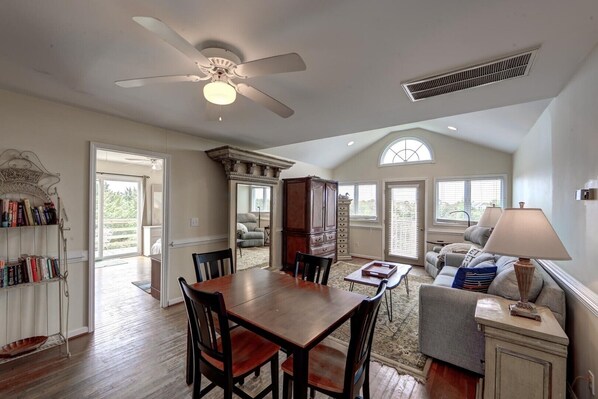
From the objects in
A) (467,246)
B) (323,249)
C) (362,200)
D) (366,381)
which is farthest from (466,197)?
(366,381)

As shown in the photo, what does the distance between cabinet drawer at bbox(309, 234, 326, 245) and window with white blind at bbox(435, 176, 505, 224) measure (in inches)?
104

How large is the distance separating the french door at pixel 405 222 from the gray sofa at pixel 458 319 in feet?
11.4

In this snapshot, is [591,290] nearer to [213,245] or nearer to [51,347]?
[213,245]

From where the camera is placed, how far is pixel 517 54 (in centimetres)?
157

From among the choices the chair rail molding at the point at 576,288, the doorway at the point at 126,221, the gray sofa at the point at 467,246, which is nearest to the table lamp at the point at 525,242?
the chair rail molding at the point at 576,288

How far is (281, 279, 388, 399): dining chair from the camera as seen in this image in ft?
4.17

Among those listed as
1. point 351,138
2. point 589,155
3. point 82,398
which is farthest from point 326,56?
point 351,138

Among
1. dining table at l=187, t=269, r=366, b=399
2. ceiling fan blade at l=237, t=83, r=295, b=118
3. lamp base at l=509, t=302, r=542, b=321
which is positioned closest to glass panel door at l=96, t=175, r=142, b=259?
dining table at l=187, t=269, r=366, b=399

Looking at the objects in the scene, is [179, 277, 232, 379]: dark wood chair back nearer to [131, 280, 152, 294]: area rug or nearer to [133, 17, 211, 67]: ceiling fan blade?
[133, 17, 211, 67]: ceiling fan blade

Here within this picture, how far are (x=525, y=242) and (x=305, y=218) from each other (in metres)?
3.57

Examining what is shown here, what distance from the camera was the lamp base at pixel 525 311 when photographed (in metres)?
1.57

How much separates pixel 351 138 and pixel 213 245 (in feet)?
12.1

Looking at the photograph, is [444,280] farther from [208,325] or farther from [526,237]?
[208,325]

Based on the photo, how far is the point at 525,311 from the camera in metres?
1.61
